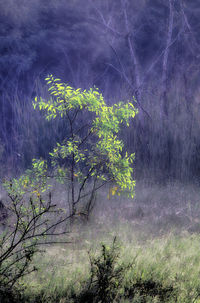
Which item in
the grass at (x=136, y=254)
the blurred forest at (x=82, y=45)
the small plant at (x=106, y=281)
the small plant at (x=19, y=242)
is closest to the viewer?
the small plant at (x=19, y=242)

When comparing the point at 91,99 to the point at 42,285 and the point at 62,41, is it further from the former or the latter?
the point at 62,41

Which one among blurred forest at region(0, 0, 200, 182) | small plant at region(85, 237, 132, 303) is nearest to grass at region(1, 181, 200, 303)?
small plant at region(85, 237, 132, 303)

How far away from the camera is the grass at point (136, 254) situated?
3314 millimetres

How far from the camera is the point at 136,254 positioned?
12.8ft

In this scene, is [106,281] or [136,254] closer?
[106,281]

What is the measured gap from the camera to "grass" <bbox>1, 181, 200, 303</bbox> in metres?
3.31

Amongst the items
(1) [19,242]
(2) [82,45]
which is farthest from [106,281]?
(2) [82,45]

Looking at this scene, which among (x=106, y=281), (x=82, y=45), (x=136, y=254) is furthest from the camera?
(x=82, y=45)

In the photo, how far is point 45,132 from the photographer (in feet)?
30.9

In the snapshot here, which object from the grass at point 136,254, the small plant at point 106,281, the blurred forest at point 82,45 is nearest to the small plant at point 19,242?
the grass at point 136,254

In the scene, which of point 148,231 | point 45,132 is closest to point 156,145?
point 45,132

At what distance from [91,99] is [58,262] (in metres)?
2.29

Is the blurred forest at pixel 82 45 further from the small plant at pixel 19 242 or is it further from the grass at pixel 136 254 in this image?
the small plant at pixel 19 242

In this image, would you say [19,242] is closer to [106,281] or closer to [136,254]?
[106,281]
